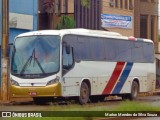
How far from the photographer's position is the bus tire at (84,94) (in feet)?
90.4

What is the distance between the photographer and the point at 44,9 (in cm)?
4225

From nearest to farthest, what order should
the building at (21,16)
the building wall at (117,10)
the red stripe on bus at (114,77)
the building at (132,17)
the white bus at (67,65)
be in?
the white bus at (67,65) < the red stripe on bus at (114,77) < the building at (21,16) < the building wall at (117,10) < the building at (132,17)

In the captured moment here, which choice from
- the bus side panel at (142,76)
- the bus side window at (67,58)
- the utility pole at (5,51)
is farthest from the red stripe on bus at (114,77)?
the utility pole at (5,51)

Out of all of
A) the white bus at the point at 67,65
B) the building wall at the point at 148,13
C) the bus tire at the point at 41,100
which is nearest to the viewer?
the white bus at the point at 67,65

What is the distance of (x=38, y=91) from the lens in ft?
86.4

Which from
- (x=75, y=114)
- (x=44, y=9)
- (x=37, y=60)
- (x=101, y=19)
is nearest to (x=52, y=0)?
(x=44, y=9)

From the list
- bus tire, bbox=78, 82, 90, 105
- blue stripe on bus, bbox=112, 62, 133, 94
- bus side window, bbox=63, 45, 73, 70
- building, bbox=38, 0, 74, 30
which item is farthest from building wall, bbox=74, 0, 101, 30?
bus side window, bbox=63, 45, 73, 70

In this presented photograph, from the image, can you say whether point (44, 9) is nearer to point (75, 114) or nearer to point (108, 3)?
point (108, 3)

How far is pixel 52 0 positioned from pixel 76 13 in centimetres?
666

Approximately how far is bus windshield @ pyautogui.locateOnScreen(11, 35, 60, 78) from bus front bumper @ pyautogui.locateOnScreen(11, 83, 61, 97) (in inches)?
20.8

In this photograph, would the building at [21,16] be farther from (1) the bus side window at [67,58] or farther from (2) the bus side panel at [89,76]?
(1) the bus side window at [67,58]

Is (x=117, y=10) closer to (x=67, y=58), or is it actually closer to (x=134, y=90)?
(x=134, y=90)

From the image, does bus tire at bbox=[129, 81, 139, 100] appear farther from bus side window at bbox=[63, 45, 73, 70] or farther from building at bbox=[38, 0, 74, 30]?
building at bbox=[38, 0, 74, 30]

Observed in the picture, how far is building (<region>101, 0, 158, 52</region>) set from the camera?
182 feet
